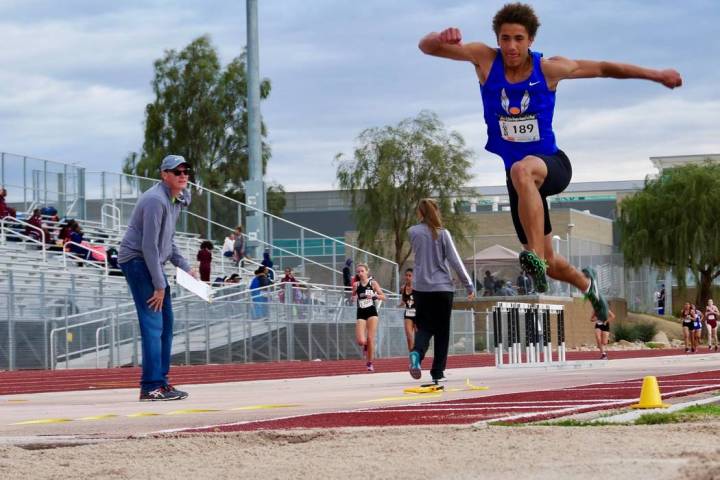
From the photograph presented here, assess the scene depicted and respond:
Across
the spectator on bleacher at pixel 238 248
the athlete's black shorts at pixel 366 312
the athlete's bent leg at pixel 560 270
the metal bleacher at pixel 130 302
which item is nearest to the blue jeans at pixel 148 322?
the athlete's bent leg at pixel 560 270

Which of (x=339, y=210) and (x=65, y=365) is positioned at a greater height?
(x=339, y=210)

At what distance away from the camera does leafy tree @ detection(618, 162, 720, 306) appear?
61.2 meters

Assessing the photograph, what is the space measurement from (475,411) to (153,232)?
3.75 meters

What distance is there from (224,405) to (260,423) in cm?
289

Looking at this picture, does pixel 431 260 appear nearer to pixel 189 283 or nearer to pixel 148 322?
pixel 189 283

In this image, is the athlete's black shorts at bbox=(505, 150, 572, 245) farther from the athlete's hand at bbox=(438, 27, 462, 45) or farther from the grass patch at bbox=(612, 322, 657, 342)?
the grass patch at bbox=(612, 322, 657, 342)

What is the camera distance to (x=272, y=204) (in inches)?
2554

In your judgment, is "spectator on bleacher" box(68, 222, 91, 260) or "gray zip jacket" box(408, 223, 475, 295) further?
"spectator on bleacher" box(68, 222, 91, 260)

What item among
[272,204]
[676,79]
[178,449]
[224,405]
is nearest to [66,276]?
[224,405]

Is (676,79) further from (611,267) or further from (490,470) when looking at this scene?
(611,267)

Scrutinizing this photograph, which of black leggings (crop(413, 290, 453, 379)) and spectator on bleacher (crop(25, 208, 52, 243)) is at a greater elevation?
spectator on bleacher (crop(25, 208, 52, 243))

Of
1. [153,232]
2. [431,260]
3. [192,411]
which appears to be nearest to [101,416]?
[192,411]

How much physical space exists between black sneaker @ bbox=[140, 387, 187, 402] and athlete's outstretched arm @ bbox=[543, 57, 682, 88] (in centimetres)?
438

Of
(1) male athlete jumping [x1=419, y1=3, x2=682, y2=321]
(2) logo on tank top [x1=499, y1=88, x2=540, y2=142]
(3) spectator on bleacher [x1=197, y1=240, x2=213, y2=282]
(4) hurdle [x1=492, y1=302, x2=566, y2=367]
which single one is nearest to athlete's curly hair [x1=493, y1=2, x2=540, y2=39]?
(1) male athlete jumping [x1=419, y1=3, x2=682, y2=321]
